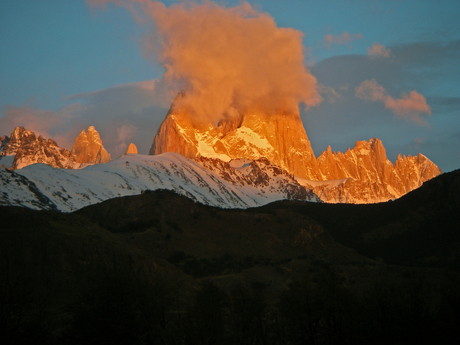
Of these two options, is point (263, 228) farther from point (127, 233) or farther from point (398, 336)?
point (398, 336)

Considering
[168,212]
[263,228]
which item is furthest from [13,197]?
[263,228]

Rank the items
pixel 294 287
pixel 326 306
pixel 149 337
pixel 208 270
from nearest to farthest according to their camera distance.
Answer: pixel 149 337 → pixel 326 306 → pixel 294 287 → pixel 208 270

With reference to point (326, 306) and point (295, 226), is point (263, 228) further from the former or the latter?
point (326, 306)

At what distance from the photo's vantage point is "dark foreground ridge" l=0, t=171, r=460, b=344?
177ft

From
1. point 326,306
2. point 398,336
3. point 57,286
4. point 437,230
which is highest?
point 437,230

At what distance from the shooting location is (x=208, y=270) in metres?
109

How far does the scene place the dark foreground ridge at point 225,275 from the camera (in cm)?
5397

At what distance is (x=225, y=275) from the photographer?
322 feet

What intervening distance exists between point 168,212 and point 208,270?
32272mm

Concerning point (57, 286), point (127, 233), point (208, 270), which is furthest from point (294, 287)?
point (127, 233)

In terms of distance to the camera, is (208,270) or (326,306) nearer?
(326,306)

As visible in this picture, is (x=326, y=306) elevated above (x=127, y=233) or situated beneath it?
situated beneath

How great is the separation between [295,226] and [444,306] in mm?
86626

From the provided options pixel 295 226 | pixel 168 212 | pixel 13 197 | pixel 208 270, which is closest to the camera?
pixel 208 270
